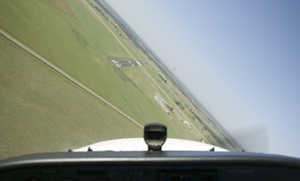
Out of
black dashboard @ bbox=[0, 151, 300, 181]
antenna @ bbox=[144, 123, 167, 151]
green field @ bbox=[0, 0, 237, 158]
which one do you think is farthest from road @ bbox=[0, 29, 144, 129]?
black dashboard @ bbox=[0, 151, 300, 181]

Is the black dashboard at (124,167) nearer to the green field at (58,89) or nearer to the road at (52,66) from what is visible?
the green field at (58,89)

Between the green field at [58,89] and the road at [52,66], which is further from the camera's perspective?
the road at [52,66]

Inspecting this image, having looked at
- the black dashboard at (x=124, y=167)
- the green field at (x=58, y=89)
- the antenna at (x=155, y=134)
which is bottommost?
the black dashboard at (x=124, y=167)

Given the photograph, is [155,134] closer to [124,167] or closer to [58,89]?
[124,167]

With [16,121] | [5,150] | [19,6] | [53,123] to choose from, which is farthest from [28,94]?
[19,6]

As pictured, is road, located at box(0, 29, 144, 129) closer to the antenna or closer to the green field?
the green field

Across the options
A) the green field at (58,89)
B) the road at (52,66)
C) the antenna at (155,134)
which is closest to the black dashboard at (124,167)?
the antenna at (155,134)
